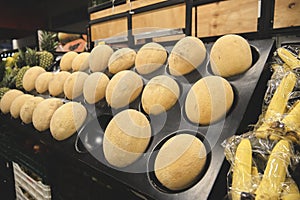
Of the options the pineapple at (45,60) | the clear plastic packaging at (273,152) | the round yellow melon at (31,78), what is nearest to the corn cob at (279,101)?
the clear plastic packaging at (273,152)

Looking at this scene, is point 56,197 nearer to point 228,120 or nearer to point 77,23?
point 228,120

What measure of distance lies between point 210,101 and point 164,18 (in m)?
1.57

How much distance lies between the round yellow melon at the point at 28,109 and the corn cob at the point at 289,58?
1056 mm

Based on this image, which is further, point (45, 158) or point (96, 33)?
point (96, 33)

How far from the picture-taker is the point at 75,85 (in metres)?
1.11

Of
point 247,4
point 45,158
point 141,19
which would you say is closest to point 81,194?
point 45,158

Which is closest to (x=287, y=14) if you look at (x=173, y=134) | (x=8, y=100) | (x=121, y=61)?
(x=121, y=61)

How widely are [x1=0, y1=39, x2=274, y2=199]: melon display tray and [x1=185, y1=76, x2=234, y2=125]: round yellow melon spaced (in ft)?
0.07

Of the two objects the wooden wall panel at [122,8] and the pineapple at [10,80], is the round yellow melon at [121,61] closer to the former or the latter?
the pineapple at [10,80]

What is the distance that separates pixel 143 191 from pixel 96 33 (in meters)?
2.51

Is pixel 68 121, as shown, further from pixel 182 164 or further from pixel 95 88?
pixel 182 164

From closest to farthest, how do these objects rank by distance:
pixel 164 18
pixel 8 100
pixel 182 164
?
1. pixel 182 164
2. pixel 8 100
3. pixel 164 18

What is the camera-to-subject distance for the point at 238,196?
476 millimetres

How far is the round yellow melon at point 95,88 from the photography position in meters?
1.00
